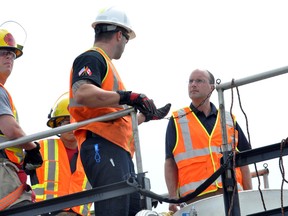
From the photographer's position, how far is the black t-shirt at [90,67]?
656 cm

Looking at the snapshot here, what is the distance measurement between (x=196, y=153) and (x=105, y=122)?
1.97m

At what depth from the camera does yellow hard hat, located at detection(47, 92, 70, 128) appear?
30.2 ft

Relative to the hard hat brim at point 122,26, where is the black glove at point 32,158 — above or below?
below

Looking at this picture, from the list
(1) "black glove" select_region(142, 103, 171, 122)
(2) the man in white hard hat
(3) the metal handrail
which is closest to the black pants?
(2) the man in white hard hat

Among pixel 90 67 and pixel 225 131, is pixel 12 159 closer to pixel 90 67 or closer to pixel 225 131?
pixel 90 67

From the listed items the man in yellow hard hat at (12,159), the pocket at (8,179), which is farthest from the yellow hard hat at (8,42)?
the pocket at (8,179)

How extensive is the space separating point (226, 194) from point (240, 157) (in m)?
0.28

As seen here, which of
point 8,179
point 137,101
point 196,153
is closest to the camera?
point 137,101

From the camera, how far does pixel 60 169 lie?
9.02 metres

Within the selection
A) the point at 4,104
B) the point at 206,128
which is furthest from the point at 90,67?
the point at 206,128

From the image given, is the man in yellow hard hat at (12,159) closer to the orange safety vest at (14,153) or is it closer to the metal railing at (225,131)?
the orange safety vest at (14,153)

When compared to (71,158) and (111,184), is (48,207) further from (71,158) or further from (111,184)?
(71,158)

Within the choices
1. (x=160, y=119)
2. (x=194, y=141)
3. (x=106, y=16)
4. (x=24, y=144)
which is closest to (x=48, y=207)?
(x=24, y=144)

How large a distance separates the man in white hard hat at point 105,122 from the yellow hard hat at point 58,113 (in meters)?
2.35
